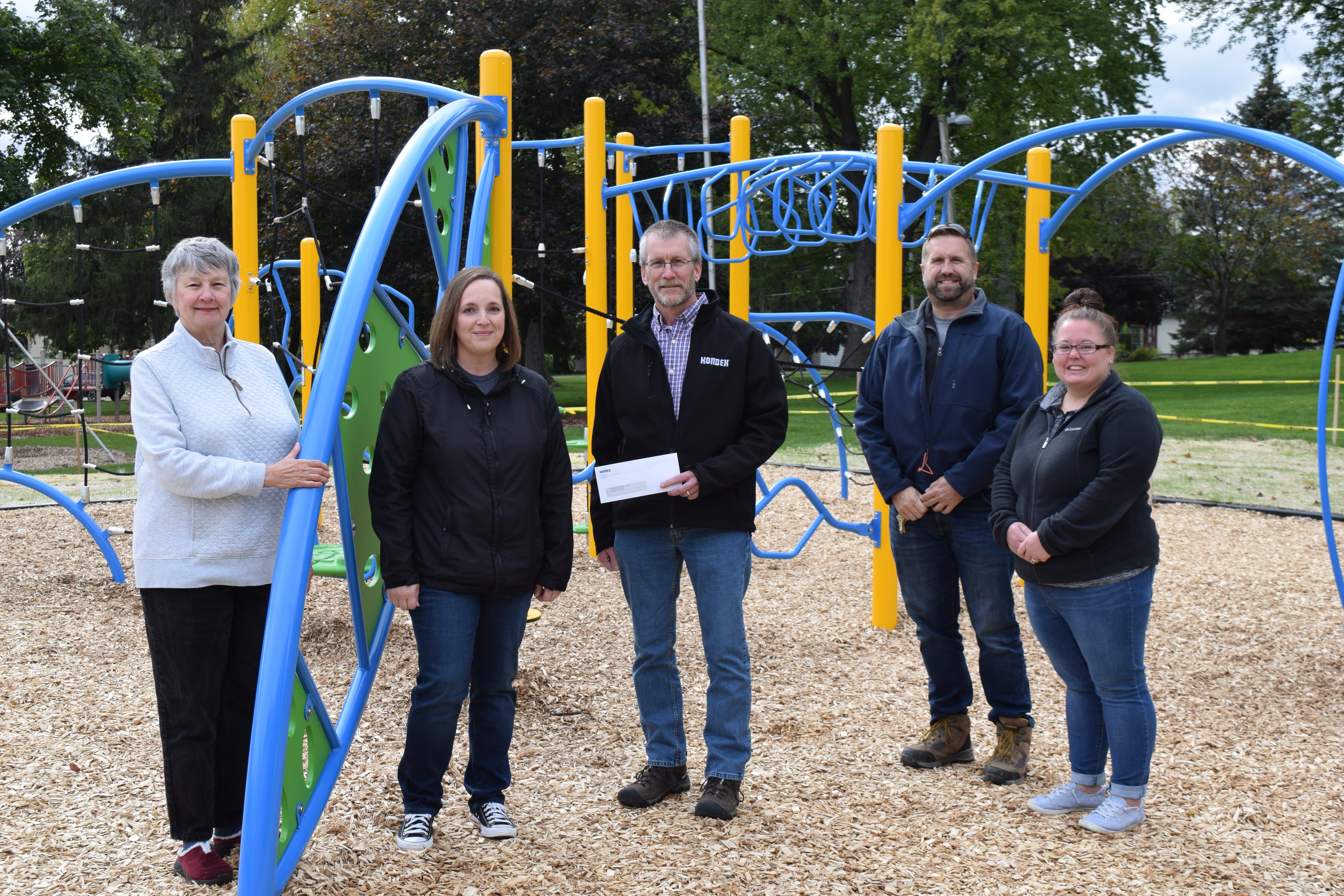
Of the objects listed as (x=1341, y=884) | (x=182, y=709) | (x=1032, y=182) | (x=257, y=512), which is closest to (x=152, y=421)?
(x=257, y=512)

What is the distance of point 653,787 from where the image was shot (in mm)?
3234

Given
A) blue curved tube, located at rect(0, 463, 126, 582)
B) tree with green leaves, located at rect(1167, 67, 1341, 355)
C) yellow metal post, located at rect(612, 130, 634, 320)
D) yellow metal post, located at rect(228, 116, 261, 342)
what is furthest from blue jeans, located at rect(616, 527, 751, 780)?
tree with green leaves, located at rect(1167, 67, 1341, 355)

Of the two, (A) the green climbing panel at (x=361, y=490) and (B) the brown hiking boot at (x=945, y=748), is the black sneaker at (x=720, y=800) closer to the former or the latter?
(B) the brown hiking boot at (x=945, y=748)

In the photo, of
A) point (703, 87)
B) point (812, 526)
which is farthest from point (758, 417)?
point (703, 87)

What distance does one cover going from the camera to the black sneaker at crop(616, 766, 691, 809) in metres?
3.22

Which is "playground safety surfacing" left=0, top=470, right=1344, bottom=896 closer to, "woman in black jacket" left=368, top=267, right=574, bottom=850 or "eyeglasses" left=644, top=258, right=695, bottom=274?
"woman in black jacket" left=368, top=267, right=574, bottom=850

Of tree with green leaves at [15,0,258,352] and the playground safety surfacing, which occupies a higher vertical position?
tree with green leaves at [15,0,258,352]

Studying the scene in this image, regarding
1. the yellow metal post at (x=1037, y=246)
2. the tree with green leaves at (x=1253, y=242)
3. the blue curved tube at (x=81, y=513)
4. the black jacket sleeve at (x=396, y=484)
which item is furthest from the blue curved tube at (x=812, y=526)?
the tree with green leaves at (x=1253, y=242)

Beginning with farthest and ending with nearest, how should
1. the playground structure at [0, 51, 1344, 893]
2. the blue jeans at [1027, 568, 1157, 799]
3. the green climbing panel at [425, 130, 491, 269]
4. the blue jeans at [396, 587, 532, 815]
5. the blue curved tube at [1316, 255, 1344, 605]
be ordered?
the green climbing panel at [425, 130, 491, 269], the blue curved tube at [1316, 255, 1344, 605], the blue jeans at [1027, 568, 1157, 799], the blue jeans at [396, 587, 532, 815], the playground structure at [0, 51, 1344, 893]

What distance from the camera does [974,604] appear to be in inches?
137

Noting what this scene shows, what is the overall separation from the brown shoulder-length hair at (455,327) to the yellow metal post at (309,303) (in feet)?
13.2

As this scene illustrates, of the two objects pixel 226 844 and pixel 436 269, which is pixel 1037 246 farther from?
pixel 226 844

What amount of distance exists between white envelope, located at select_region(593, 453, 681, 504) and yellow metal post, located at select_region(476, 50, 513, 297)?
1109 millimetres

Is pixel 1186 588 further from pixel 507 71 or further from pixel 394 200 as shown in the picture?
pixel 394 200
